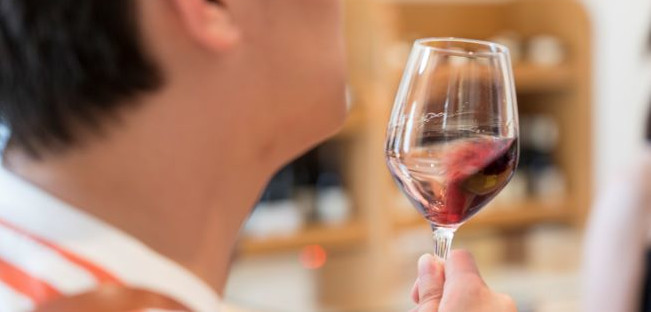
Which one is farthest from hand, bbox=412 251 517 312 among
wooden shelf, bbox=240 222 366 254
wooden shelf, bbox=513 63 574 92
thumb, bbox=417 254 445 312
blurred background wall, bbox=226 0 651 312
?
wooden shelf, bbox=513 63 574 92

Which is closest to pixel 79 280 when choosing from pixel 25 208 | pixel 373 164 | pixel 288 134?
pixel 25 208

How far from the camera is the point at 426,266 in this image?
70 cm

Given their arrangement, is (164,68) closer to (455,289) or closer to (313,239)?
(455,289)

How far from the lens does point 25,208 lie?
27.0 inches

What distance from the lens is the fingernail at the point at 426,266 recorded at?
2.30ft

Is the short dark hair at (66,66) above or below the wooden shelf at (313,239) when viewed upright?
above

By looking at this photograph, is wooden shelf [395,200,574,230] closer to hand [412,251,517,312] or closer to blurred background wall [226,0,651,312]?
blurred background wall [226,0,651,312]

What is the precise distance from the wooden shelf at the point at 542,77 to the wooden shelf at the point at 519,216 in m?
0.38

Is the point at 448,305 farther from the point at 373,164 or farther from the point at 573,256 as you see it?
the point at 573,256

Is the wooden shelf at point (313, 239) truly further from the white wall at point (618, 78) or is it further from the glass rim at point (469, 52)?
the glass rim at point (469, 52)

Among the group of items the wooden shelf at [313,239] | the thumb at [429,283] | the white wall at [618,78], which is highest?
the thumb at [429,283]

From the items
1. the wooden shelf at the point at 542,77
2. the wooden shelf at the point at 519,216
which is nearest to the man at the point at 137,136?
the wooden shelf at the point at 519,216

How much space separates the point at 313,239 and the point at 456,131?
174cm

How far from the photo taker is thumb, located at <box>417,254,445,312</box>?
68cm
